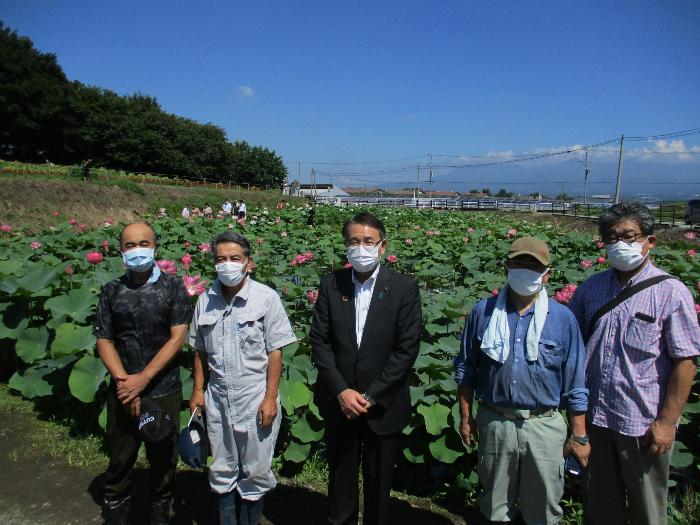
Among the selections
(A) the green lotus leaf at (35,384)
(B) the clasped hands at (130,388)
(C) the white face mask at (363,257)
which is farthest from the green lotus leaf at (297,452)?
(A) the green lotus leaf at (35,384)

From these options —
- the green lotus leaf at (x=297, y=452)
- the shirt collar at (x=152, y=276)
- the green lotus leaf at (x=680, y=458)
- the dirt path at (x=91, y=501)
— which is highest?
the shirt collar at (x=152, y=276)

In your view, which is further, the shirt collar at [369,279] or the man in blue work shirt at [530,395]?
the shirt collar at [369,279]

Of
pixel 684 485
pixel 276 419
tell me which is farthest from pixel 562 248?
pixel 276 419

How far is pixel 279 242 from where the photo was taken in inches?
413

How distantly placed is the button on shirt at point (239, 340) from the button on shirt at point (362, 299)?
35 cm

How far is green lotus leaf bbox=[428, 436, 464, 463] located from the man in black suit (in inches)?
25.1

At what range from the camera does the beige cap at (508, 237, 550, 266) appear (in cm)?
195

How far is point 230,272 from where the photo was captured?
Answer: 87.7 inches

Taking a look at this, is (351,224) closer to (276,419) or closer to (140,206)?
(276,419)

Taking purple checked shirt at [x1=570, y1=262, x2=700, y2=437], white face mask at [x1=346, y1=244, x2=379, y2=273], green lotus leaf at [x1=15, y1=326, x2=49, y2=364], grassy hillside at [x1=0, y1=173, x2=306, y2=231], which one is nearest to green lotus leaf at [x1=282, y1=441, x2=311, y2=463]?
white face mask at [x1=346, y1=244, x2=379, y2=273]

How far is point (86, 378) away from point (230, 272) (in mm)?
1754

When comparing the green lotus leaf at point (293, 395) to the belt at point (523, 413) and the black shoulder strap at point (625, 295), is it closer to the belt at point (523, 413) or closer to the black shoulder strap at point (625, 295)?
the belt at point (523, 413)

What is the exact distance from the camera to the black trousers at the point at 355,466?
7.13ft

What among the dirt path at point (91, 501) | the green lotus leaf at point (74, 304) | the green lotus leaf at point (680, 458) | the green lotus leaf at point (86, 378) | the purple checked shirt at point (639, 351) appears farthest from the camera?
the green lotus leaf at point (74, 304)
